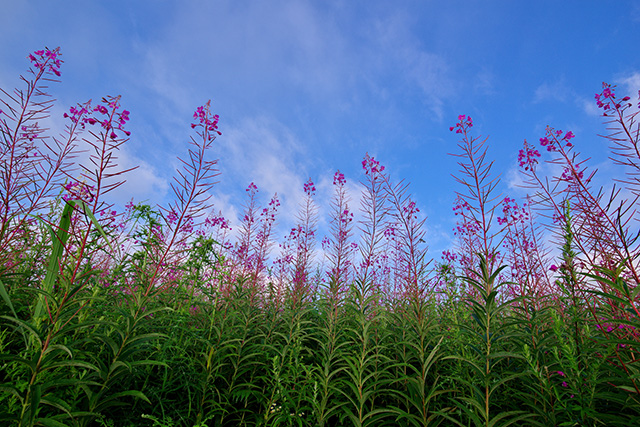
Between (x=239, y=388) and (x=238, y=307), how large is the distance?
2.79 feet

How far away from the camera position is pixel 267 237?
18.3ft

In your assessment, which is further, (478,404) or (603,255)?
(603,255)

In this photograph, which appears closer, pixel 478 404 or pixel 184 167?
pixel 478 404

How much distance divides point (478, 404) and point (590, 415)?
2.11ft

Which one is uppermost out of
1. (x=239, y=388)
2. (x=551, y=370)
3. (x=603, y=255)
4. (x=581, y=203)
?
(x=581, y=203)

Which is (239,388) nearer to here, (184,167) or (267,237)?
(184,167)

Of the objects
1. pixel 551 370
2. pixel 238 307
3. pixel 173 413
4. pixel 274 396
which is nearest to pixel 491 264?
pixel 551 370

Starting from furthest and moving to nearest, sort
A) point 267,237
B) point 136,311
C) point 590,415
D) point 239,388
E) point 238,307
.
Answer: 1. point 267,237
2. point 238,307
3. point 239,388
4. point 136,311
5. point 590,415

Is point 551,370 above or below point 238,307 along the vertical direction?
below

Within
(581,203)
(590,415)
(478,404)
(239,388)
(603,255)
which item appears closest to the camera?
(590,415)

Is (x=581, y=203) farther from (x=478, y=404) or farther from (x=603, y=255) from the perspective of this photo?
(x=478, y=404)

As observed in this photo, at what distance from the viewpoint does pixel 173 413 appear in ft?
9.05

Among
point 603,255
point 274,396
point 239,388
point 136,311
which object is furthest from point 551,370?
point 136,311

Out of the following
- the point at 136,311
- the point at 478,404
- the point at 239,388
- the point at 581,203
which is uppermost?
the point at 581,203
